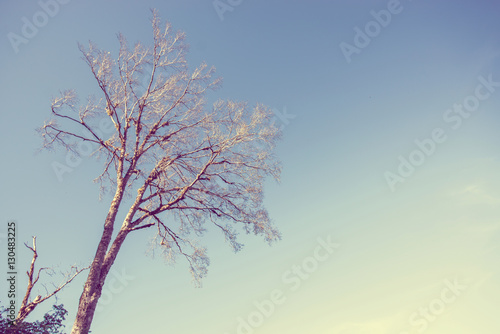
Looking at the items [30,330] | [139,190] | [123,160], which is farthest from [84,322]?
[123,160]

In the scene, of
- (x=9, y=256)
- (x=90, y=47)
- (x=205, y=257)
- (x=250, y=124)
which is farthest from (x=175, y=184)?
(x=9, y=256)

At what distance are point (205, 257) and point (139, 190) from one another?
2.61 metres

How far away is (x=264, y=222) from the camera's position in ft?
27.6

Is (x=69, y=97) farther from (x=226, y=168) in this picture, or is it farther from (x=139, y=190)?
(x=226, y=168)

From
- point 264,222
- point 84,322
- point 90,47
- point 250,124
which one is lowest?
point 84,322

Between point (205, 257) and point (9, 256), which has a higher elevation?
point (9, 256)

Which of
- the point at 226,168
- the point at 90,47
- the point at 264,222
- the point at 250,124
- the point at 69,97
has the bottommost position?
the point at 264,222

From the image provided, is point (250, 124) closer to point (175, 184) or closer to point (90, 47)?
point (175, 184)

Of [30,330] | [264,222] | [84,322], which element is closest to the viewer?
[84,322]

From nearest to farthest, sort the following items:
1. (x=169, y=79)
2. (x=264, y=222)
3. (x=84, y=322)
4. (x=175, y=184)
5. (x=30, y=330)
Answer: (x=84, y=322) < (x=30, y=330) < (x=264, y=222) < (x=169, y=79) < (x=175, y=184)

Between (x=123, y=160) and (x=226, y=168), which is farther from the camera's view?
(x=226, y=168)

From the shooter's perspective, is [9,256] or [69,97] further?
[9,256]

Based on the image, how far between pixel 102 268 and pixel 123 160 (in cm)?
282

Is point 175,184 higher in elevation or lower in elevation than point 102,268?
higher
